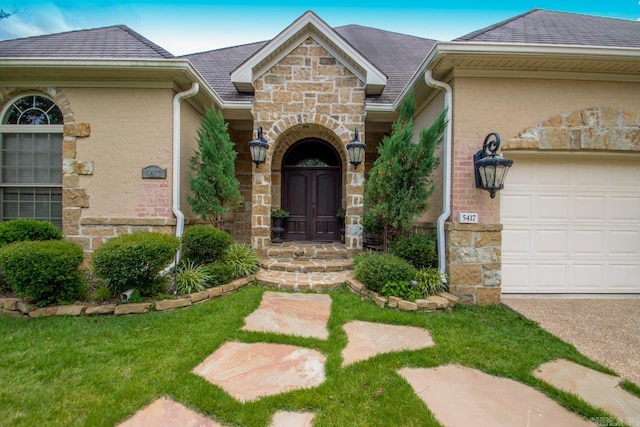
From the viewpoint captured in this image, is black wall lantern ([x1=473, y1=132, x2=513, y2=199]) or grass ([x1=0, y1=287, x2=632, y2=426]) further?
black wall lantern ([x1=473, y1=132, x2=513, y2=199])

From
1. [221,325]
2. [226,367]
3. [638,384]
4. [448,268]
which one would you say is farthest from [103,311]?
[638,384]

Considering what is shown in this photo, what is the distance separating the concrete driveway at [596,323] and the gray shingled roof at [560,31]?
12.5 ft

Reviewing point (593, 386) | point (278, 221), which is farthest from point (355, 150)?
point (593, 386)

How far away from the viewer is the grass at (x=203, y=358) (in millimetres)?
1965

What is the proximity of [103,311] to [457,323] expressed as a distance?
4.45m

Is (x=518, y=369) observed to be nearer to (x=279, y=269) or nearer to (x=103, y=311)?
(x=279, y=269)

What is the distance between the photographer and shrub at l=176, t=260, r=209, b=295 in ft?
13.4

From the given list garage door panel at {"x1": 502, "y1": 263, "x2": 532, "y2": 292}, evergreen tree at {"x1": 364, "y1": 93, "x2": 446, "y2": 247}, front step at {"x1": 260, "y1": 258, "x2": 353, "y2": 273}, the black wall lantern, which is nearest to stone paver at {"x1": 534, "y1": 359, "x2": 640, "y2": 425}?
garage door panel at {"x1": 502, "y1": 263, "x2": 532, "y2": 292}

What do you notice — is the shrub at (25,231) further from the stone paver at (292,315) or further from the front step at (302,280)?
the stone paver at (292,315)

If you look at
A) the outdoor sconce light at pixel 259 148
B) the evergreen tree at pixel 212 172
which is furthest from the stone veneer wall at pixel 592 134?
the evergreen tree at pixel 212 172

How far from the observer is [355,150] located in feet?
18.0

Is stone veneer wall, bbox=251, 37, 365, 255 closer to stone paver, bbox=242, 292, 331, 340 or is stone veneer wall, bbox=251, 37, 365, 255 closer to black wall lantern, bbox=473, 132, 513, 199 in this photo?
stone paver, bbox=242, 292, 331, 340

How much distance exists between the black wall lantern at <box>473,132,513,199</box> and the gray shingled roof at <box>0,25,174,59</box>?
534 centimetres

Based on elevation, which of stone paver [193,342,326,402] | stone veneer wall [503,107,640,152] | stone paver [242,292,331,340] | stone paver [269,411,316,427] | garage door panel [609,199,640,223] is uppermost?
stone veneer wall [503,107,640,152]
